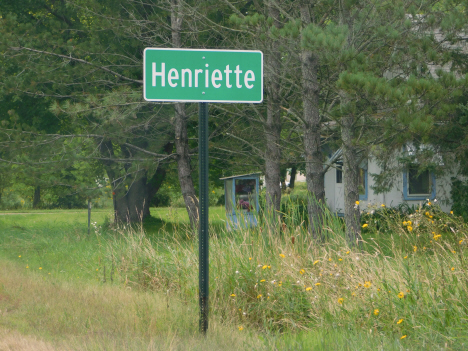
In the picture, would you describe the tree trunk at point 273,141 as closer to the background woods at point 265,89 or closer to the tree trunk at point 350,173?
the background woods at point 265,89

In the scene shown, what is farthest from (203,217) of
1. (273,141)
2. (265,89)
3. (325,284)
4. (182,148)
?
(182,148)

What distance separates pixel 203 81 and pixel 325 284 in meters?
2.46

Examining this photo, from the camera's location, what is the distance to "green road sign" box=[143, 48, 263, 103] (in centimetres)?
466

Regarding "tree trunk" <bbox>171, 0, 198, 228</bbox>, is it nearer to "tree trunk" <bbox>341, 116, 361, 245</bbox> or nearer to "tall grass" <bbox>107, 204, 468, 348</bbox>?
"tree trunk" <bbox>341, 116, 361, 245</bbox>

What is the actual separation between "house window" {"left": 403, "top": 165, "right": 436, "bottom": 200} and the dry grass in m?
14.0

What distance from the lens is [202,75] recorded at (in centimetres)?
475

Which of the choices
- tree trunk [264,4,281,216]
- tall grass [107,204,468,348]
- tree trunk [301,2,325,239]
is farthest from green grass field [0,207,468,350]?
tree trunk [264,4,281,216]

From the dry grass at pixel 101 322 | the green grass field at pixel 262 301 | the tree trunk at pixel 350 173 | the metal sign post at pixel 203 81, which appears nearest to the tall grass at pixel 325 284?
the green grass field at pixel 262 301

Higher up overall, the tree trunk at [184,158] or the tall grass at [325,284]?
the tree trunk at [184,158]

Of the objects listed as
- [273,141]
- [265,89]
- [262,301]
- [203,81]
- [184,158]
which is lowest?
[262,301]

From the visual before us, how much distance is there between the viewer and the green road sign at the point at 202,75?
4664 millimetres

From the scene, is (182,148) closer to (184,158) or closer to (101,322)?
(184,158)

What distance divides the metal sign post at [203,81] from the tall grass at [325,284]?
1166mm

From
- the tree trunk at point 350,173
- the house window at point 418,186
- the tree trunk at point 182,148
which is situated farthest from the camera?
the house window at point 418,186
